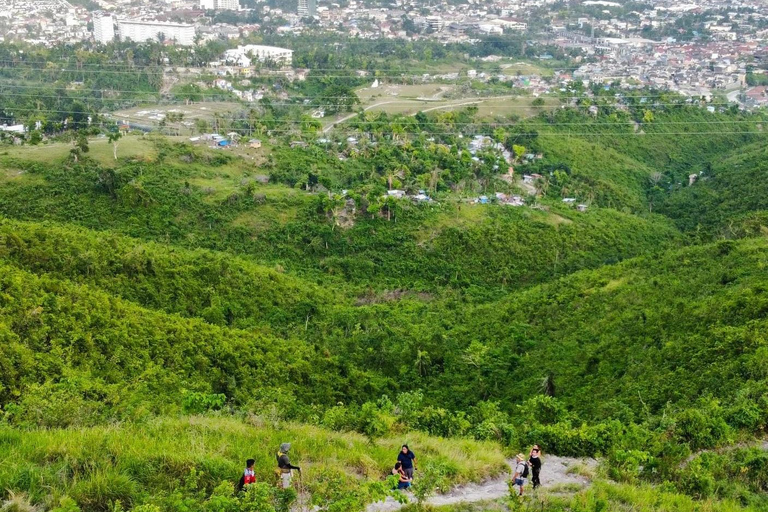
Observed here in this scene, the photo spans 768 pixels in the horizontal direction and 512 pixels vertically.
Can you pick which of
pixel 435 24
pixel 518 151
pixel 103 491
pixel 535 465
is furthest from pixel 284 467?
pixel 435 24

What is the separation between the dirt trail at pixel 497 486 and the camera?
10.5m

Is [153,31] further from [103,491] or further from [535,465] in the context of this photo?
[535,465]

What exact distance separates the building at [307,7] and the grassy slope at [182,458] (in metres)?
127

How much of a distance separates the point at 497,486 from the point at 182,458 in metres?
5.43

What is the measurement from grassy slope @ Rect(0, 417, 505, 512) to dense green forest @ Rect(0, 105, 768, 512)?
0.05m

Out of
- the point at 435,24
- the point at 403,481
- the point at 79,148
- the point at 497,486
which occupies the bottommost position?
the point at 497,486

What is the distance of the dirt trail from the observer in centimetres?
1053

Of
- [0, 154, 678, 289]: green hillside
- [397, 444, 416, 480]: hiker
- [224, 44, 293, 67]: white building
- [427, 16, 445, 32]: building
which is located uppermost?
[427, 16, 445, 32]: building

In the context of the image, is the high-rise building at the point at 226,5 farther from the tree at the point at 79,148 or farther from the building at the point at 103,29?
the tree at the point at 79,148

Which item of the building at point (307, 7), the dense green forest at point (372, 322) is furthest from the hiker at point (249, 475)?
the building at point (307, 7)

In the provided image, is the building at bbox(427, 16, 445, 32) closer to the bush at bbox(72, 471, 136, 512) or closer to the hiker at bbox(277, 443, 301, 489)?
the hiker at bbox(277, 443, 301, 489)

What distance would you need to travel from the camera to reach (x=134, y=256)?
24.7m

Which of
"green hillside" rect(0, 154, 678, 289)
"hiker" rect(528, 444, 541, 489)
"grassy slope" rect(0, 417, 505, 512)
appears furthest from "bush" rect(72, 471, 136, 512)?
"green hillside" rect(0, 154, 678, 289)

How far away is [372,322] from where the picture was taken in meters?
26.6
